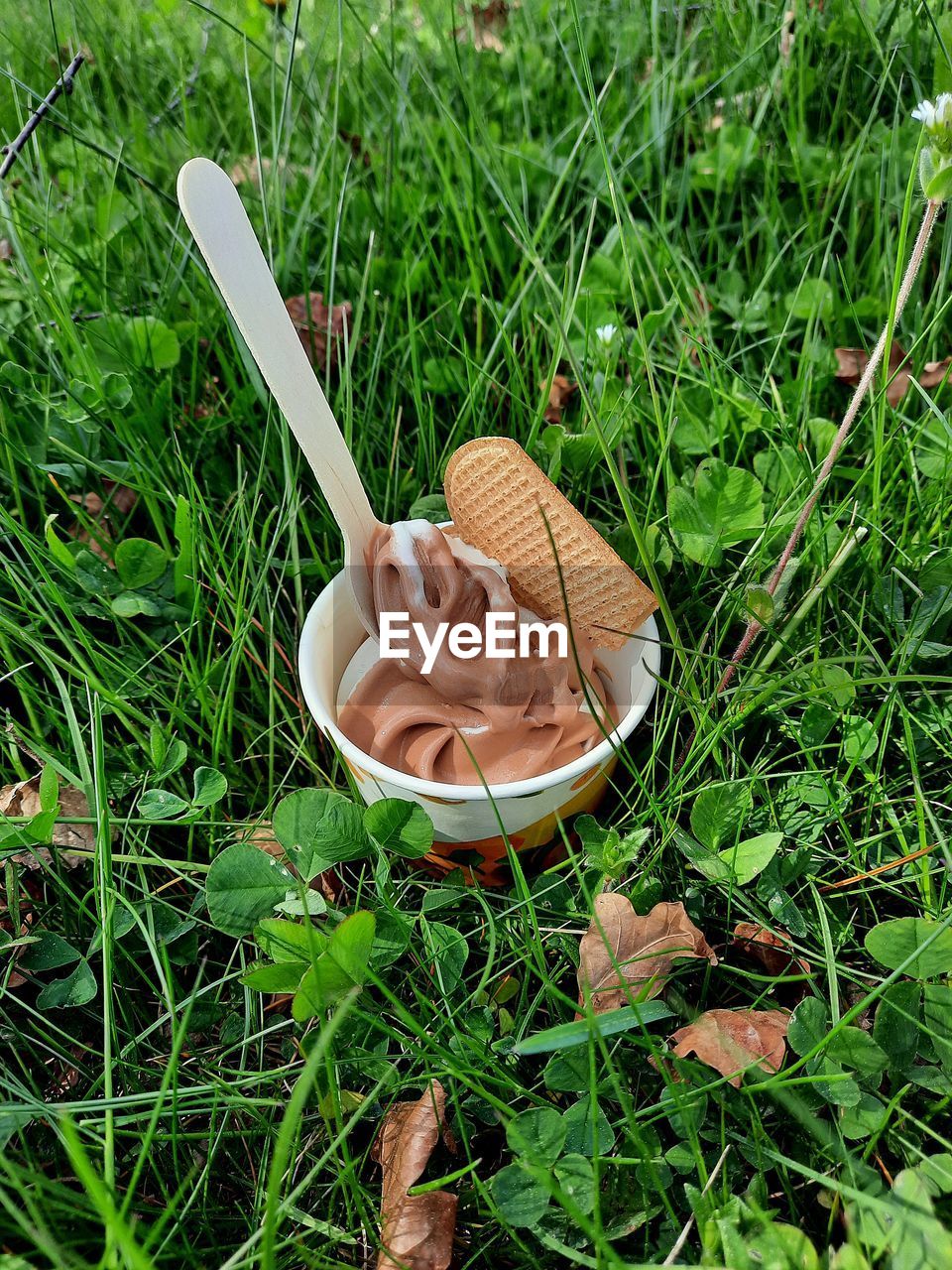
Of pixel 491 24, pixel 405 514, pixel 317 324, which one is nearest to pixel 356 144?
pixel 317 324

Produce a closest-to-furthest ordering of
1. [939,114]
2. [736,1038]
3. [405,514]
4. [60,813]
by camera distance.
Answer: [939,114], [736,1038], [60,813], [405,514]

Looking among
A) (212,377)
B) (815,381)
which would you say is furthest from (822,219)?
(212,377)

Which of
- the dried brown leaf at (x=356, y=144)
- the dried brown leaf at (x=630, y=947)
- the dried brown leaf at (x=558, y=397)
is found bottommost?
the dried brown leaf at (x=630, y=947)

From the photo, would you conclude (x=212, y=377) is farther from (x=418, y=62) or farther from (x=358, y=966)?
(x=358, y=966)

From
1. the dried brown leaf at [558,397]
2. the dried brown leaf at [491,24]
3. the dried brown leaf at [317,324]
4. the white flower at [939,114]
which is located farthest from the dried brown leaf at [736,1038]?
the dried brown leaf at [491,24]

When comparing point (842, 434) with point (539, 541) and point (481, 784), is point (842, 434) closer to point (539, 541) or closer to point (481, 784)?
point (539, 541)

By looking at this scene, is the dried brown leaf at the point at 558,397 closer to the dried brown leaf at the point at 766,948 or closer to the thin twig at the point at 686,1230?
the dried brown leaf at the point at 766,948
